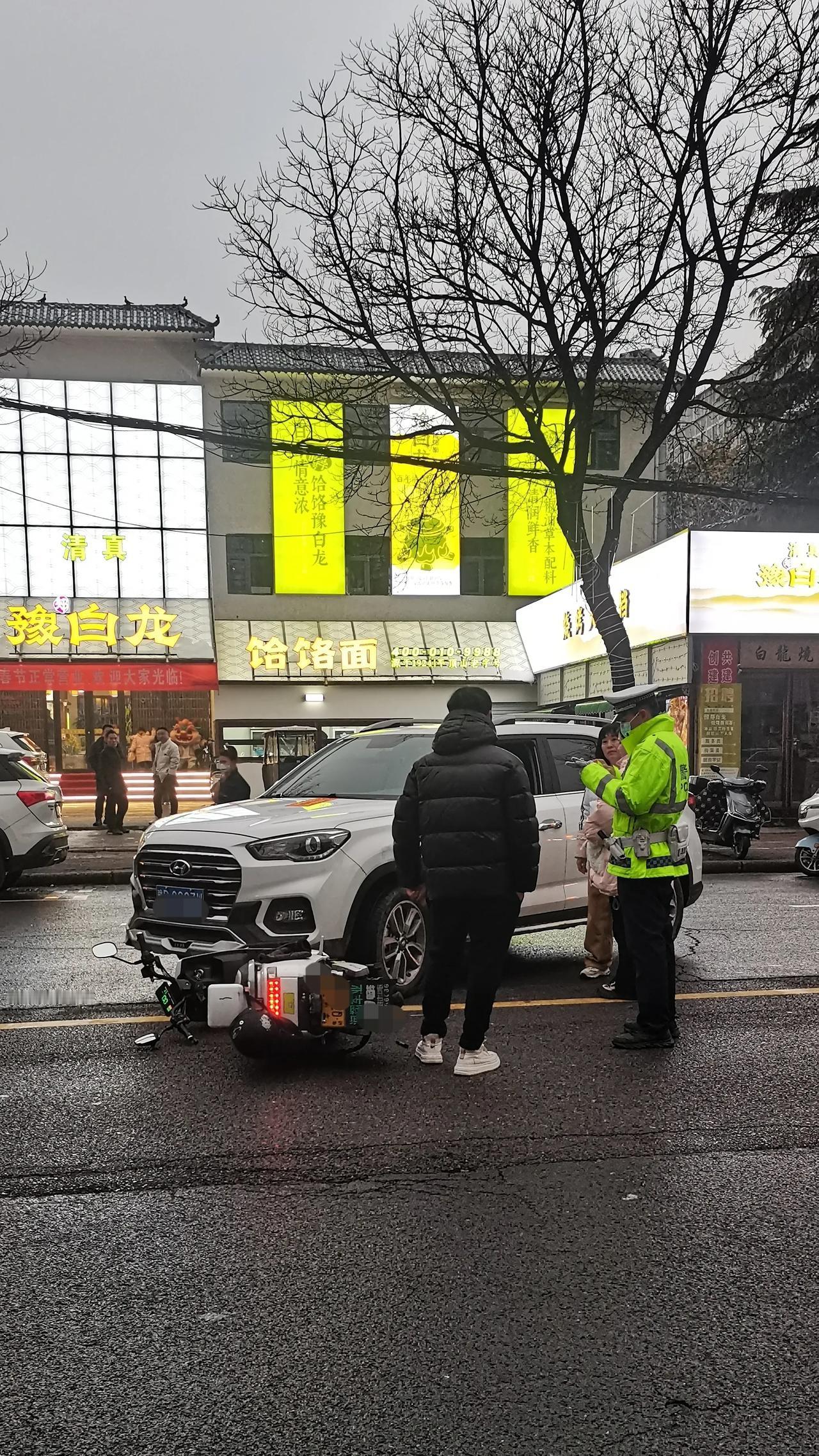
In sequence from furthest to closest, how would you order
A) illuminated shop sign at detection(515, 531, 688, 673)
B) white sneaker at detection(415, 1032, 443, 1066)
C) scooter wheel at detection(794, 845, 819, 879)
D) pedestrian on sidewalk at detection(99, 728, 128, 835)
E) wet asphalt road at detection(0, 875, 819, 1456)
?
1. pedestrian on sidewalk at detection(99, 728, 128, 835)
2. illuminated shop sign at detection(515, 531, 688, 673)
3. scooter wheel at detection(794, 845, 819, 879)
4. white sneaker at detection(415, 1032, 443, 1066)
5. wet asphalt road at detection(0, 875, 819, 1456)

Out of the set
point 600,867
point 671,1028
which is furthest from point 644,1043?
point 600,867

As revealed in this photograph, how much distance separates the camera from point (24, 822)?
1248 cm

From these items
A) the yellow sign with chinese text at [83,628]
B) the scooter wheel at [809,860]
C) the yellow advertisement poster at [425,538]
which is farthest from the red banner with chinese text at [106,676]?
the scooter wheel at [809,860]

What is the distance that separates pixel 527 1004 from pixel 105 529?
26.9 meters

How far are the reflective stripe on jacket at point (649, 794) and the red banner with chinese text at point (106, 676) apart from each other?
2389cm

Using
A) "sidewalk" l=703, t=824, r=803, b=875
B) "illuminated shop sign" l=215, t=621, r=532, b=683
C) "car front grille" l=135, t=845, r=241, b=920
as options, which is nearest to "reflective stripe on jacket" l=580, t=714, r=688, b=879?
"car front grille" l=135, t=845, r=241, b=920

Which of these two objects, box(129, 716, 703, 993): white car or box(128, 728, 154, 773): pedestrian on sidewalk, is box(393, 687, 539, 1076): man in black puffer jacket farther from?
box(128, 728, 154, 773): pedestrian on sidewalk

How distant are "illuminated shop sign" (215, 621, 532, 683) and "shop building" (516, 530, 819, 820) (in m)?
10.2

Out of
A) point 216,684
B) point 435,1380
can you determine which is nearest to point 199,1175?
point 435,1380

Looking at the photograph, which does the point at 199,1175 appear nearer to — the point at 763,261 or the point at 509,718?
the point at 509,718

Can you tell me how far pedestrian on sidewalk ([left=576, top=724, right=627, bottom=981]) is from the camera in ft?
23.6

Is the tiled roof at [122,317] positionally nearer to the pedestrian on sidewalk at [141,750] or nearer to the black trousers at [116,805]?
the pedestrian on sidewalk at [141,750]

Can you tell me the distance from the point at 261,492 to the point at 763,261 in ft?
57.1

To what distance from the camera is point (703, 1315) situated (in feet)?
10.2
